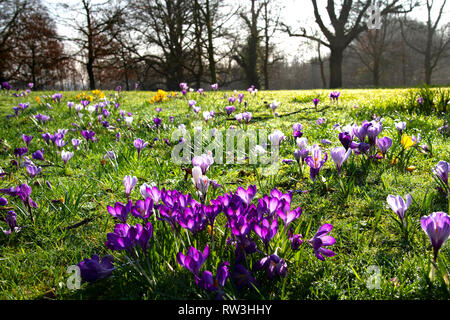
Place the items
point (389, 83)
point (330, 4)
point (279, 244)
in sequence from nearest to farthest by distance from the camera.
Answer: point (279, 244) → point (330, 4) → point (389, 83)

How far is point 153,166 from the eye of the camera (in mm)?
2924

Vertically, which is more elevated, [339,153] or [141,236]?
[339,153]

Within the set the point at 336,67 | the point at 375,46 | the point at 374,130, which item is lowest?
the point at 374,130

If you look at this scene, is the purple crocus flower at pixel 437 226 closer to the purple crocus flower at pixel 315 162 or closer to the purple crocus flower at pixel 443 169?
the purple crocus flower at pixel 443 169

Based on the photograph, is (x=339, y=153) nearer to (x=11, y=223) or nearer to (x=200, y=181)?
(x=200, y=181)

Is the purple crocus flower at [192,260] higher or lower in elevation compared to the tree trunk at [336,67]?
lower

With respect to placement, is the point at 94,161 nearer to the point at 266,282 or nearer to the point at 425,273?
the point at 266,282

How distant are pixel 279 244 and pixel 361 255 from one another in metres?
0.41

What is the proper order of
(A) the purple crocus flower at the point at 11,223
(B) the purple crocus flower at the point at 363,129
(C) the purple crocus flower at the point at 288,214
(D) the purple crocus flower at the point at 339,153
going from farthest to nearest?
(B) the purple crocus flower at the point at 363,129 < (D) the purple crocus flower at the point at 339,153 < (A) the purple crocus flower at the point at 11,223 < (C) the purple crocus flower at the point at 288,214

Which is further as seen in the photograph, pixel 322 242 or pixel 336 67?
pixel 336 67

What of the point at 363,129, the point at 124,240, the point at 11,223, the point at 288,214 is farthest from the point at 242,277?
the point at 363,129

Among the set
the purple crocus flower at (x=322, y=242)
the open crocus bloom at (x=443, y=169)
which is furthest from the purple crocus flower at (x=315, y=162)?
the purple crocus flower at (x=322, y=242)

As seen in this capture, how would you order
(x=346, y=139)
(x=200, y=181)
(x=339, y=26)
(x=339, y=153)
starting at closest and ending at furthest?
1. (x=200, y=181)
2. (x=339, y=153)
3. (x=346, y=139)
4. (x=339, y=26)
